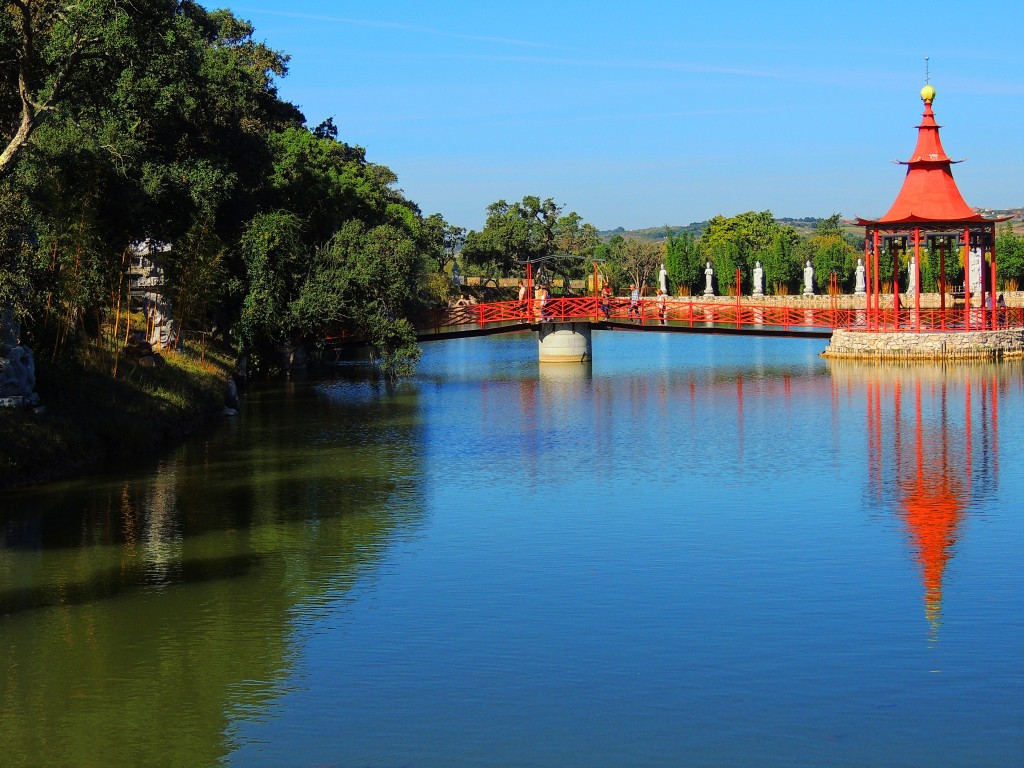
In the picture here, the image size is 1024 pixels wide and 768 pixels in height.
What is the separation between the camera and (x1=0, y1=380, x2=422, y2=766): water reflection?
39.4 feet

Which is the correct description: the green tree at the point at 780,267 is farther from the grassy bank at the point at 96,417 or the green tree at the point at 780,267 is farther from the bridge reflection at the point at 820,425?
the grassy bank at the point at 96,417

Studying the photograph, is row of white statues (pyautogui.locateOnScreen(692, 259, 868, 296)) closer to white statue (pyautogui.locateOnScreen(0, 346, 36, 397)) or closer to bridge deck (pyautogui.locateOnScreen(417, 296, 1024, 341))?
bridge deck (pyautogui.locateOnScreen(417, 296, 1024, 341))

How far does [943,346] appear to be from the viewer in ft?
153

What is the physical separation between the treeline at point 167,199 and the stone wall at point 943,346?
16.8 meters

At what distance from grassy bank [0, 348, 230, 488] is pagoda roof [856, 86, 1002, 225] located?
86.8 feet

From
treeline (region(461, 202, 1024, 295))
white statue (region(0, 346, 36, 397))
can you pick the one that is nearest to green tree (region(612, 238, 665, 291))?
treeline (region(461, 202, 1024, 295))

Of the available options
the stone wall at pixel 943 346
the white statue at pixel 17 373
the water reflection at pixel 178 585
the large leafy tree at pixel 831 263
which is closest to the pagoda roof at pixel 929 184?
the stone wall at pixel 943 346

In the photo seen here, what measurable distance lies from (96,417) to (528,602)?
1392 centimetres

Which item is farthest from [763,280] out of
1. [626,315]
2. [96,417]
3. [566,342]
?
[96,417]

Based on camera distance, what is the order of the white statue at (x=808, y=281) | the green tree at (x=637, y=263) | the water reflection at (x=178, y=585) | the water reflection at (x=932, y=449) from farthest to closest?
the green tree at (x=637, y=263), the white statue at (x=808, y=281), the water reflection at (x=932, y=449), the water reflection at (x=178, y=585)

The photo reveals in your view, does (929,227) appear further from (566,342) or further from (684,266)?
(684,266)

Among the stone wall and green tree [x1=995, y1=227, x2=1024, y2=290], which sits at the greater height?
green tree [x1=995, y1=227, x2=1024, y2=290]

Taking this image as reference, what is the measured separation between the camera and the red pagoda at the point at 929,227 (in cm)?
4678

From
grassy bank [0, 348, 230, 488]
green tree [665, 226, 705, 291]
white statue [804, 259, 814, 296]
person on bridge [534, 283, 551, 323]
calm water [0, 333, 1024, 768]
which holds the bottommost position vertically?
calm water [0, 333, 1024, 768]
